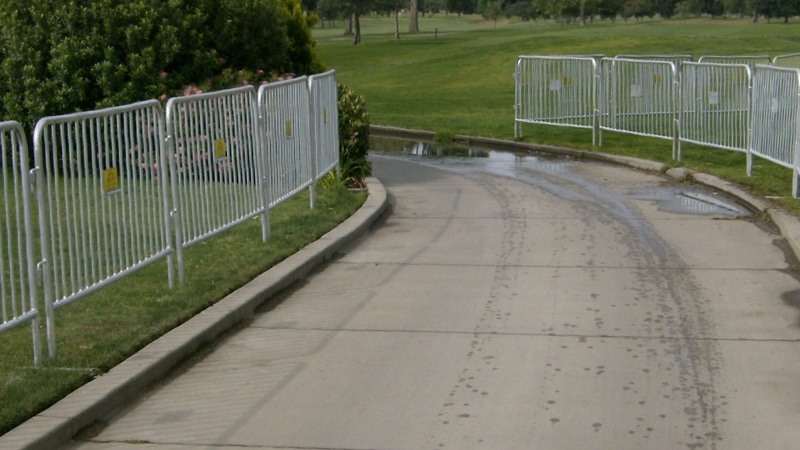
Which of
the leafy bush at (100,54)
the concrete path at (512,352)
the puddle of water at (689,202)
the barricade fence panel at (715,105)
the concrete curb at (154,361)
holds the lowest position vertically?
the puddle of water at (689,202)

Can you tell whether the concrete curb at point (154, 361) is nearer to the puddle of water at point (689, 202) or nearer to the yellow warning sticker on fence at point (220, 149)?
the yellow warning sticker on fence at point (220, 149)

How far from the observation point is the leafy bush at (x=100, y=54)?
51.1 feet

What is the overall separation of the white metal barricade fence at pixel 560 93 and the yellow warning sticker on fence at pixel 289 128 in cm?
896

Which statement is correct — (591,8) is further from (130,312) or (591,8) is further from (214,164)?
(130,312)

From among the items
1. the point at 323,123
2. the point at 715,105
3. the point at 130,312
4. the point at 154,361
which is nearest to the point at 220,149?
the point at 130,312

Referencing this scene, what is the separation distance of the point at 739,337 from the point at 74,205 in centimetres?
440

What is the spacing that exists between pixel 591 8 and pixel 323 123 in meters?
95.9

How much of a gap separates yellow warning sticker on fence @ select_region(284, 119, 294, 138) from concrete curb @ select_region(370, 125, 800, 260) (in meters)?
4.92

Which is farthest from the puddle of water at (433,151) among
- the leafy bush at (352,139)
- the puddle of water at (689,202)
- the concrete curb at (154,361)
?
the concrete curb at (154,361)

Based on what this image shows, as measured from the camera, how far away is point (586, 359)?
25.8 feet

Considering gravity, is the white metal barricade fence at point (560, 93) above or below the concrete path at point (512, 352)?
above

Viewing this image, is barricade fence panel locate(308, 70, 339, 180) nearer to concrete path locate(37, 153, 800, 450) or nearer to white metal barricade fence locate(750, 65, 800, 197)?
concrete path locate(37, 153, 800, 450)

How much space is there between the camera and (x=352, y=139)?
16219 millimetres

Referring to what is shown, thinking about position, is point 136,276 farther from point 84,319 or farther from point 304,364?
point 304,364
